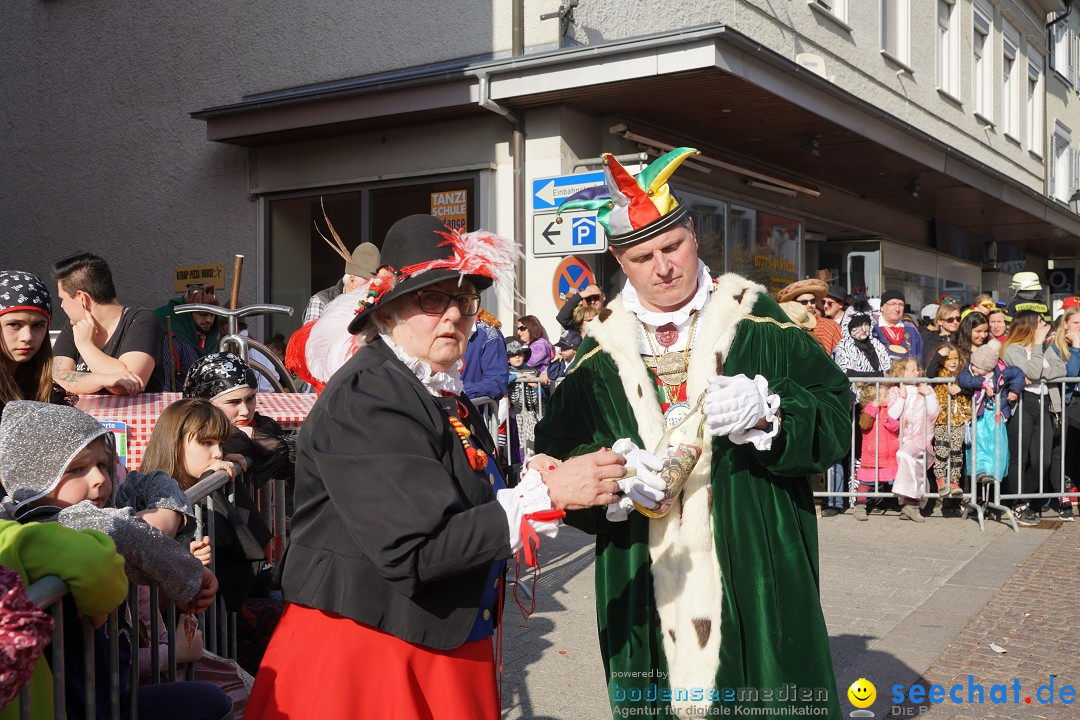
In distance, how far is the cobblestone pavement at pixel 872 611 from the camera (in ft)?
15.9

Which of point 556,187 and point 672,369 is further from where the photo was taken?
point 556,187

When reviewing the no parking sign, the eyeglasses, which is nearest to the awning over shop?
the no parking sign

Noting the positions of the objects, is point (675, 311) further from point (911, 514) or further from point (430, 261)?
point (911, 514)

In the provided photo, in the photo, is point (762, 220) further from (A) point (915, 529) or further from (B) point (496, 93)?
(A) point (915, 529)

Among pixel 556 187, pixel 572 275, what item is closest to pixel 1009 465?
pixel 572 275

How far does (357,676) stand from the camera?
7.76 ft

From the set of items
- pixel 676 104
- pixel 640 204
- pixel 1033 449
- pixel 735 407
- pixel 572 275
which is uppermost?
pixel 676 104

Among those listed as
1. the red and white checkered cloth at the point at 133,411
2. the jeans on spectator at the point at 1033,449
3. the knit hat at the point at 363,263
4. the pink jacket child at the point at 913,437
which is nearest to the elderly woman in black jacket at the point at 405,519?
the red and white checkered cloth at the point at 133,411

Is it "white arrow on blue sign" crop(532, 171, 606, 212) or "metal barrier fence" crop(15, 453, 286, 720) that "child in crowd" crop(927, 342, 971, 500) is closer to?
"white arrow on blue sign" crop(532, 171, 606, 212)

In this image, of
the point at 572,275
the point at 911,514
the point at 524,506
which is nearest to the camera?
the point at 524,506

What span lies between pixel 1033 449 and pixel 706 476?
7512mm

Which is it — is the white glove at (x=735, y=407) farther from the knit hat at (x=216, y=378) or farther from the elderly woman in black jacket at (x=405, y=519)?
the knit hat at (x=216, y=378)

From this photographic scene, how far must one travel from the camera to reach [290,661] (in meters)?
2.46

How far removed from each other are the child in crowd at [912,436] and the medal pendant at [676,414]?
6740 millimetres
